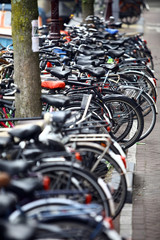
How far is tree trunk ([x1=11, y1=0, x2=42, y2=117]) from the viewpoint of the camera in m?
5.71

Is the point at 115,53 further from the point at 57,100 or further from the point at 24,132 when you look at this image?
the point at 24,132

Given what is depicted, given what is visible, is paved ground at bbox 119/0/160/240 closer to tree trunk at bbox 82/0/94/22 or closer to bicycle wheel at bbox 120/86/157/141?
bicycle wheel at bbox 120/86/157/141

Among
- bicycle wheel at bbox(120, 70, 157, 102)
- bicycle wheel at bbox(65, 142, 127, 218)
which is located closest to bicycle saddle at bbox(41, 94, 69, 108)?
bicycle wheel at bbox(65, 142, 127, 218)

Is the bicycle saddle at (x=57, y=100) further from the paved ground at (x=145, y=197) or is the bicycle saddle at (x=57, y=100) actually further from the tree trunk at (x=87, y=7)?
the tree trunk at (x=87, y=7)

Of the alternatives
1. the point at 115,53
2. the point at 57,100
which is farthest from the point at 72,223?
the point at 115,53

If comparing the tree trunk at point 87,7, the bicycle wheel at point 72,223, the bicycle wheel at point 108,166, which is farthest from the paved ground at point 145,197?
the tree trunk at point 87,7

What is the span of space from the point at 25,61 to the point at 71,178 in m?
2.47

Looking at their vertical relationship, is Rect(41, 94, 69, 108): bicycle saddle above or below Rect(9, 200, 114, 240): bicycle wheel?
below

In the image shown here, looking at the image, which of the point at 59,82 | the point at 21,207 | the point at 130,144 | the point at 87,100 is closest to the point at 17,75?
the point at 59,82

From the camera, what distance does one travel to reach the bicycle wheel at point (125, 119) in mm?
6602

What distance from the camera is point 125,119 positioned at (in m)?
6.76

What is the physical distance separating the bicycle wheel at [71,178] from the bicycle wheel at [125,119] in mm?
2714

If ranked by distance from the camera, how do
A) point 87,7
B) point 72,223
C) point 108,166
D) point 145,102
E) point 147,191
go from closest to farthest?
1. point 72,223
2. point 108,166
3. point 147,191
4. point 145,102
5. point 87,7

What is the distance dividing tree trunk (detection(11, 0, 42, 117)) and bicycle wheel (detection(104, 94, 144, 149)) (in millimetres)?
1023
